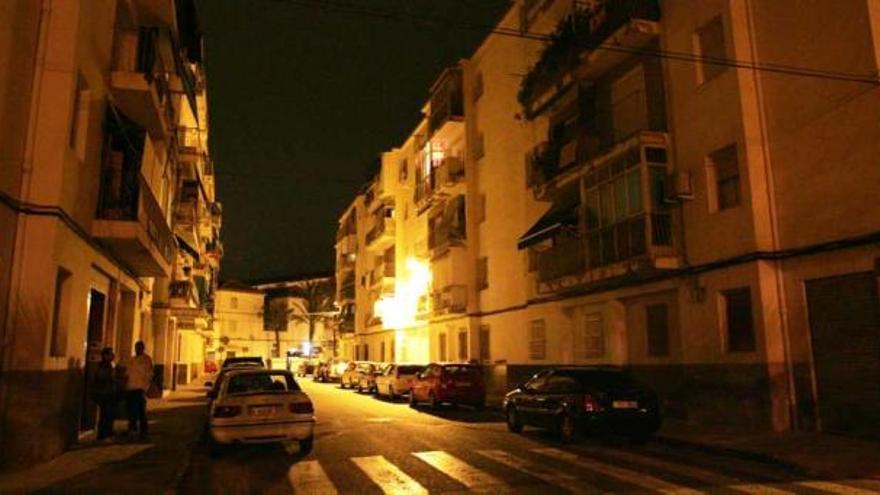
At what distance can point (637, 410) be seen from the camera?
13812mm

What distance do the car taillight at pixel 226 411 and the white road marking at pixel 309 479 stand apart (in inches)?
60.4

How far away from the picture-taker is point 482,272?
32.2m

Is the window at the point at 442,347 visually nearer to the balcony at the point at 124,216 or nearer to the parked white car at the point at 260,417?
the balcony at the point at 124,216

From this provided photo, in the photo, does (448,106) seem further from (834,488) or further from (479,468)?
(834,488)

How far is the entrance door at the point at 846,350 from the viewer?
12812 mm

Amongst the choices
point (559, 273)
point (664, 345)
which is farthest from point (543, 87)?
point (664, 345)

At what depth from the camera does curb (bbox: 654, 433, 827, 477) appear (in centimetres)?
1022

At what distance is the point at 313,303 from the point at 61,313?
227ft

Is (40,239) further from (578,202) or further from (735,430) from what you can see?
(578,202)

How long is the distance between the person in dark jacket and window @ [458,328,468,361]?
20.6m

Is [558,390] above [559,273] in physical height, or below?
below

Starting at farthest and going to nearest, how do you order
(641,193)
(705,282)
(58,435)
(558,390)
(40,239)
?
(641,193) → (705,282) → (558,390) → (58,435) → (40,239)

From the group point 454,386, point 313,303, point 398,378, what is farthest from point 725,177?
point 313,303

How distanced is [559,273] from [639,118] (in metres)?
5.54
